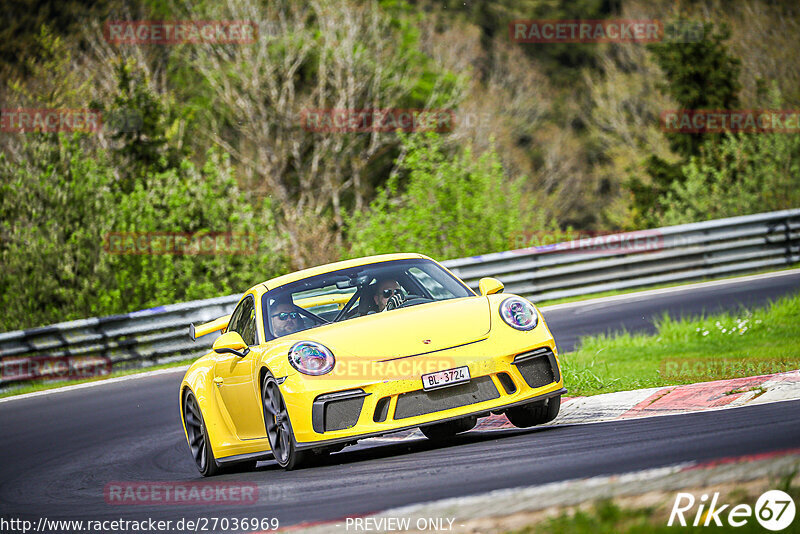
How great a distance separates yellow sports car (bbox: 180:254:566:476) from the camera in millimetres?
7203

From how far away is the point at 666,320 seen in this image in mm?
12961

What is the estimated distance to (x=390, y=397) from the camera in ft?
23.5

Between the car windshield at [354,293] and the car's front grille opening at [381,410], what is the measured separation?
48.4 inches

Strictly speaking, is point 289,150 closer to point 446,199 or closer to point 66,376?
point 446,199

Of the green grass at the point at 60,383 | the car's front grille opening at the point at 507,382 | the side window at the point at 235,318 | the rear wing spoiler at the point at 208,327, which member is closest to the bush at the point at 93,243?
the green grass at the point at 60,383

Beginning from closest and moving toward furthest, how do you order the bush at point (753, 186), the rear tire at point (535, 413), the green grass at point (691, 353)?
1. the rear tire at point (535, 413)
2. the green grass at point (691, 353)
3. the bush at point (753, 186)

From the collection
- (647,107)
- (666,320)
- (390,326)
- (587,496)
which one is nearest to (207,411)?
(390,326)

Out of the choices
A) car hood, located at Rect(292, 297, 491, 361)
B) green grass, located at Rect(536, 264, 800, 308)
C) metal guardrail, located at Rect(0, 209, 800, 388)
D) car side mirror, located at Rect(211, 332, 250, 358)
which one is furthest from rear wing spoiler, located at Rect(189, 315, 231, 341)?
green grass, located at Rect(536, 264, 800, 308)

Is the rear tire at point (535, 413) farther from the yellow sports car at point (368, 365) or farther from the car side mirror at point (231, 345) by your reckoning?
the car side mirror at point (231, 345)

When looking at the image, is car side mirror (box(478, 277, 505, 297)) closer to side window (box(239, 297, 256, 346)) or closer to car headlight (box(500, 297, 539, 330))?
car headlight (box(500, 297, 539, 330))

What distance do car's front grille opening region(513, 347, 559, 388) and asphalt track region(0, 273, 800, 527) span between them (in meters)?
0.36

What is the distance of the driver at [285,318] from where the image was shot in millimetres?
8211

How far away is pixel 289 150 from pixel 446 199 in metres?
22.1

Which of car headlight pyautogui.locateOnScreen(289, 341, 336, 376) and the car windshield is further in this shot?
the car windshield
